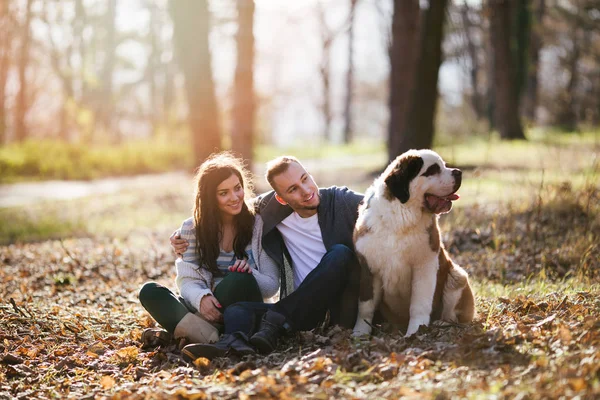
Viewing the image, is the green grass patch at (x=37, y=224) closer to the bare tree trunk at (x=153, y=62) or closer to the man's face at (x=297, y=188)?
the man's face at (x=297, y=188)

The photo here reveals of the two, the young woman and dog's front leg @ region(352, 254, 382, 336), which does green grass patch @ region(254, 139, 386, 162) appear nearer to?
the young woman

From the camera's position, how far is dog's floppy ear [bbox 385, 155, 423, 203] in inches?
177

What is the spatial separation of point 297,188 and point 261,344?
1261mm

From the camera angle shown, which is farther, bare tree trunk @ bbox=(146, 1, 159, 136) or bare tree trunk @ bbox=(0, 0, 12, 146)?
bare tree trunk @ bbox=(146, 1, 159, 136)

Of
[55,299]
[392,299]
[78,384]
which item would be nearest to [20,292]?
[55,299]

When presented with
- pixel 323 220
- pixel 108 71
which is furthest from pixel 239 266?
pixel 108 71

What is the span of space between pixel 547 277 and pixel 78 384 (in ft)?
16.4

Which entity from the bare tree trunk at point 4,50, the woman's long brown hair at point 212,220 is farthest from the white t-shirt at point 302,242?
the bare tree trunk at point 4,50

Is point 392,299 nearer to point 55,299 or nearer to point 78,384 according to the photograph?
point 78,384

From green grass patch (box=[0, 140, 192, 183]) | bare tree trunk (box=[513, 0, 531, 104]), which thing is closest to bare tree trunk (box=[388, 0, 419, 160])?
green grass patch (box=[0, 140, 192, 183])

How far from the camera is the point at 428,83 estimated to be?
1281 centimetres

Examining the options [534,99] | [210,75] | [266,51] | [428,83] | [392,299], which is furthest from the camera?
[266,51]

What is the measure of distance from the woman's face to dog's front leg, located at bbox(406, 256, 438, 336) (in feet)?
5.04

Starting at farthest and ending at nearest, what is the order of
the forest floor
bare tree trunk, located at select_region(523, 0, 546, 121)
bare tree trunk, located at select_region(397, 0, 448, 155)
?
bare tree trunk, located at select_region(523, 0, 546, 121) → bare tree trunk, located at select_region(397, 0, 448, 155) → the forest floor
